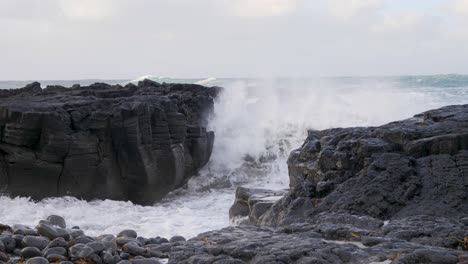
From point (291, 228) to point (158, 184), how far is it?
28.3 feet

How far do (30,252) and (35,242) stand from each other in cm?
43

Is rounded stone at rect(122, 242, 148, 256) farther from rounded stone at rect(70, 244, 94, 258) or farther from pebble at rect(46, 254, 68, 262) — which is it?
pebble at rect(46, 254, 68, 262)

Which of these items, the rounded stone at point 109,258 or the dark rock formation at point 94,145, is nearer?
the rounded stone at point 109,258

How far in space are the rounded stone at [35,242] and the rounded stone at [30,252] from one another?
0.30m

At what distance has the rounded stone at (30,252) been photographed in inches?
241

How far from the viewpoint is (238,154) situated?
57.6 feet

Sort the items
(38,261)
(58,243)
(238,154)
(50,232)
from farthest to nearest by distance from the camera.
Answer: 1. (238,154)
2. (50,232)
3. (58,243)
4. (38,261)

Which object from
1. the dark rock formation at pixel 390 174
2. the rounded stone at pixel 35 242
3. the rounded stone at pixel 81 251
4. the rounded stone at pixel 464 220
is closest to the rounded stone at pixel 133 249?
the rounded stone at pixel 81 251

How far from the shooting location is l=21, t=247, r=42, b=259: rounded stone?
6.11m

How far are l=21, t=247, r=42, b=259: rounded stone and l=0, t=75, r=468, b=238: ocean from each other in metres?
2.99

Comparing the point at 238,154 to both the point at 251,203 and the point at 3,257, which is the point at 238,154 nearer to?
the point at 251,203

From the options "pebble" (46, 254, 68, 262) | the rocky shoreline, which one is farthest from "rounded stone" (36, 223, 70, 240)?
"pebble" (46, 254, 68, 262)

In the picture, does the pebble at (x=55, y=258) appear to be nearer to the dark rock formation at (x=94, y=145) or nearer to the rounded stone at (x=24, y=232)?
the rounded stone at (x=24, y=232)

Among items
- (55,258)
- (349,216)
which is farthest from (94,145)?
(349,216)
